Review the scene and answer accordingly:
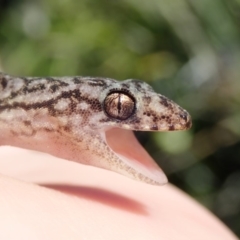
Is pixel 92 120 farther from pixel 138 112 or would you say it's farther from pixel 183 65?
pixel 183 65

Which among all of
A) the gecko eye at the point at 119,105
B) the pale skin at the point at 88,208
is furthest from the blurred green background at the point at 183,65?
the gecko eye at the point at 119,105

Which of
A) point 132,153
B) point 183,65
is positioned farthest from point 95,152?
point 183,65

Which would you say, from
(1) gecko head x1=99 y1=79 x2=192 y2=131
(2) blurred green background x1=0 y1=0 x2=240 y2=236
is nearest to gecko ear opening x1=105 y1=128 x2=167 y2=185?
(1) gecko head x1=99 y1=79 x2=192 y2=131

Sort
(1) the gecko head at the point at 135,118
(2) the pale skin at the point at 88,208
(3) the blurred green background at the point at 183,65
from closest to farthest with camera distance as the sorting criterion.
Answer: (2) the pale skin at the point at 88,208, (1) the gecko head at the point at 135,118, (3) the blurred green background at the point at 183,65

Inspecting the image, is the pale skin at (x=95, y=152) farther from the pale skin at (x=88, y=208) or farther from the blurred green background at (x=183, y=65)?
the blurred green background at (x=183, y=65)

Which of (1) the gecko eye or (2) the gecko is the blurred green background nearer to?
(2) the gecko

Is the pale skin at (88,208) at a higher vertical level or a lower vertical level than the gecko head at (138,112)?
lower
